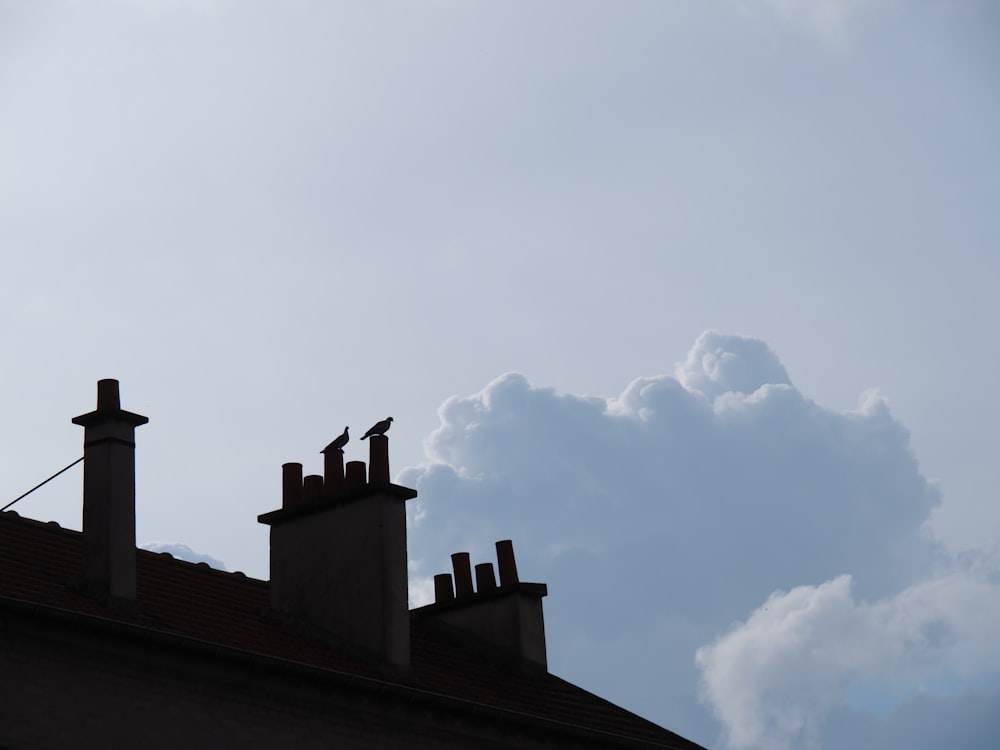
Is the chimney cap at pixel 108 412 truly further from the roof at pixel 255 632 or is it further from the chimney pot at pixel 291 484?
the chimney pot at pixel 291 484

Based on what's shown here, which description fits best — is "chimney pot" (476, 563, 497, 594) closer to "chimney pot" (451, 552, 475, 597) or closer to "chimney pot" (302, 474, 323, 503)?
"chimney pot" (451, 552, 475, 597)

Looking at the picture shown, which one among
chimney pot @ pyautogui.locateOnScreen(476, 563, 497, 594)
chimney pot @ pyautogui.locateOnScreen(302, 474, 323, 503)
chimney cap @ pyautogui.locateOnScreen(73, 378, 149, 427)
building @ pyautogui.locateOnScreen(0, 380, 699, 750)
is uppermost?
chimney pot @ pyautogui.locateOnScreen(476, 563, 497, 594)

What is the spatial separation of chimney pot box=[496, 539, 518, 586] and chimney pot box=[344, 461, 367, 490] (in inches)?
177

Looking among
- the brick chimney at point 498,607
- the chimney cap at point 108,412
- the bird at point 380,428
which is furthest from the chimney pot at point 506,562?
the chimney cap at point 108,412

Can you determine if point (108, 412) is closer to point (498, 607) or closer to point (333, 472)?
point (333, 472)

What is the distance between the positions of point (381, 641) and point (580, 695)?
438 cm

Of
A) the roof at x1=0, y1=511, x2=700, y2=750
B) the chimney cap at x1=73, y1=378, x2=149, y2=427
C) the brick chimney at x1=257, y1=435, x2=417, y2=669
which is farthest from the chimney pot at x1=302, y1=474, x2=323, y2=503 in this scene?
the chimney cap at x1=73, y1=378, x2=149, y2=427

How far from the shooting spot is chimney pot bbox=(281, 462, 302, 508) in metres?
20.1

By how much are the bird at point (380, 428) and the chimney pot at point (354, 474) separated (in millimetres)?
501

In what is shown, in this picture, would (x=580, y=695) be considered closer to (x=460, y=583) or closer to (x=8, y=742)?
(x=460, y=583)

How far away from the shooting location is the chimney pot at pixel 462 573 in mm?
23562

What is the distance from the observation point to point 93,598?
15945mm

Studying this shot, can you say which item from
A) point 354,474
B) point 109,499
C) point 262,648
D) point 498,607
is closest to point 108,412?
point 109,499

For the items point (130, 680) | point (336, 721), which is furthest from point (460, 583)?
point (130, 680)
